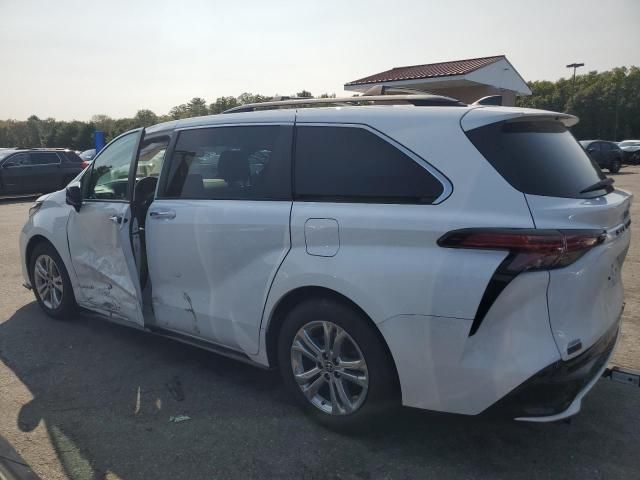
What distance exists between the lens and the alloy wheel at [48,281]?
16.3 ft

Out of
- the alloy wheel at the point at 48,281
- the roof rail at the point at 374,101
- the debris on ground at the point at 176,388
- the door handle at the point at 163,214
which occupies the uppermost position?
the roof rail at the point at 374,101

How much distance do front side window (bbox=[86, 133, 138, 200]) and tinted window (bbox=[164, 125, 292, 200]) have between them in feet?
1.84

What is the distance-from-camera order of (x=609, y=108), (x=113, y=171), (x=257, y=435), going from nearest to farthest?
1. (x=257, y=435)
2. (x=113, y=171)
3. (x=609, y=108)

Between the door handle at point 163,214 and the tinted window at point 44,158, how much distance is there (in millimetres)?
16223

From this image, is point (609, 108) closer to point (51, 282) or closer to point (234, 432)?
point (51, 282)

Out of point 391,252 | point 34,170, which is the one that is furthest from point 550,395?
point 34,170

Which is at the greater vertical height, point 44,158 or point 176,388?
point 44,158

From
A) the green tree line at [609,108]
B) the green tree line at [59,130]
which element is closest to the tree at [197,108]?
the green tree line at [59,130]

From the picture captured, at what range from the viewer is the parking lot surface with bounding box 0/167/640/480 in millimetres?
2756

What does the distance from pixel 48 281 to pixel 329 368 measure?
10.9 feet

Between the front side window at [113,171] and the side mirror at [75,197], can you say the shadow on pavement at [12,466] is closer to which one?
the front side window at [113,171]

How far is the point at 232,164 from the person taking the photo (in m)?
3.53

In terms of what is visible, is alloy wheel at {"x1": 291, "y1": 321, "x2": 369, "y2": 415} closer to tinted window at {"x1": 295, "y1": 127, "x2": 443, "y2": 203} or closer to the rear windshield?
tinted window at {"x1": 295, "y1": 127, "x2": 443, "y2": 203}

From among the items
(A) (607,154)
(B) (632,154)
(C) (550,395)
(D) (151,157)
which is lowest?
(B) (632,154)
